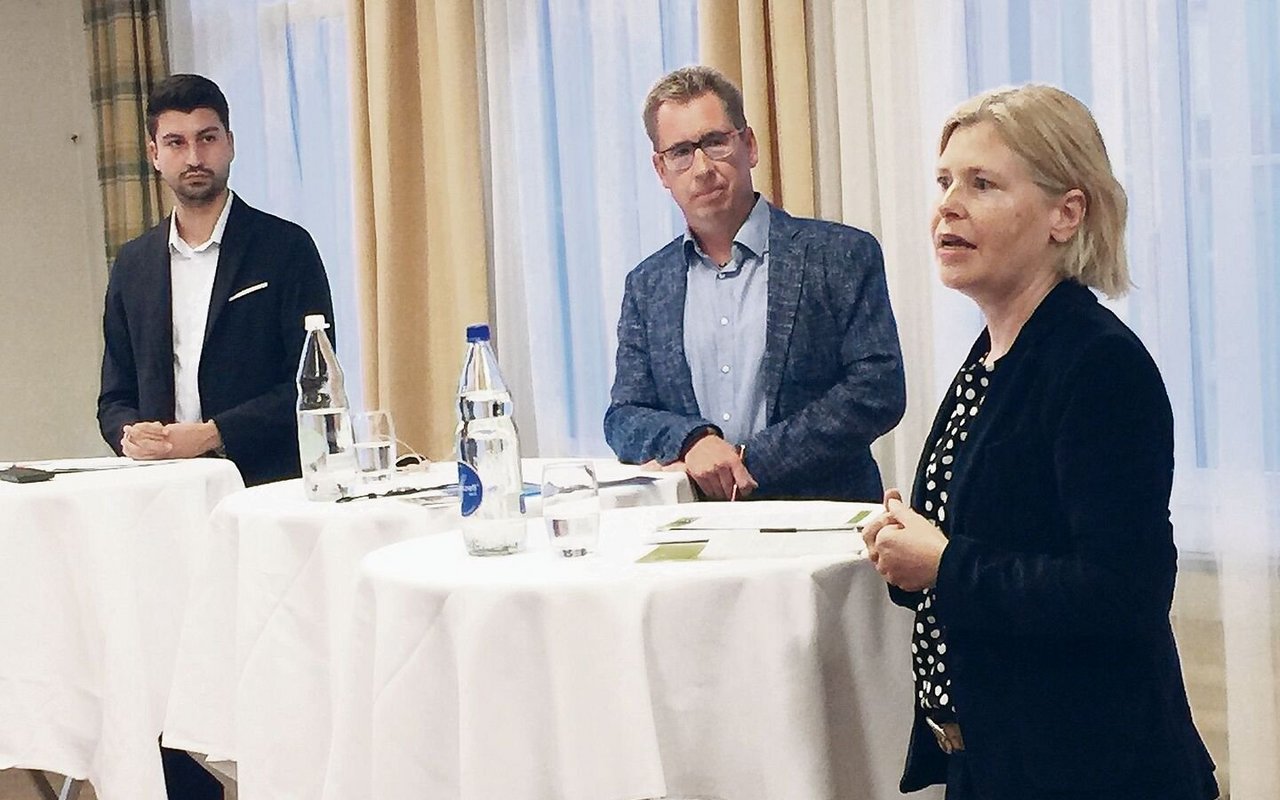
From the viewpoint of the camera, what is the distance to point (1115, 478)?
1.50 m

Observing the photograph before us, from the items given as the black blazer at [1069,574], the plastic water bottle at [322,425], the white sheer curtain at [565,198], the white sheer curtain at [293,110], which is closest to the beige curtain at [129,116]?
the white sheer curtain at [293,110]

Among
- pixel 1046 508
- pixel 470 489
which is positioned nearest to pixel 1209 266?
pixel 1046 508

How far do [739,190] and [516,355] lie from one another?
1.88 metres

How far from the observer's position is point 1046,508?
5.21 ft

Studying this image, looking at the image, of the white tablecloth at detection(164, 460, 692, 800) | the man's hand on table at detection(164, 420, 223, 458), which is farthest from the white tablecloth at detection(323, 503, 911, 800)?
the man's hand on table at detection(164, 420, 223, 458)

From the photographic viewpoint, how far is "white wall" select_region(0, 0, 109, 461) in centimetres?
631

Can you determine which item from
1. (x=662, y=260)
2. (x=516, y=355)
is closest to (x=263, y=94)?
(x=516, y=355)

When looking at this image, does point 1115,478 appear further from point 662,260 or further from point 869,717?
point 662,260

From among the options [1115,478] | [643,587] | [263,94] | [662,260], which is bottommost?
[643,587]

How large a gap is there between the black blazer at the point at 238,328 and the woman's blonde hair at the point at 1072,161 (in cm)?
216

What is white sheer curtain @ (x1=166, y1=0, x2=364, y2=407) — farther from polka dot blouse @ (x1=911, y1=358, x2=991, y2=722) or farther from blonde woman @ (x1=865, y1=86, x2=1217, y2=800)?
blonde woman @ (x1=865, y1=86, x2=1217, y2=800)

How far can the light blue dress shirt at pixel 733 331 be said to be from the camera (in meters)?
2.89

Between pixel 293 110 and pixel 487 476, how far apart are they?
149 inches

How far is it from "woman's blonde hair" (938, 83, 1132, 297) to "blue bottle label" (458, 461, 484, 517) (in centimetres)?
79
